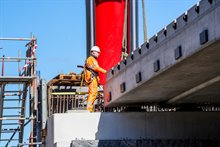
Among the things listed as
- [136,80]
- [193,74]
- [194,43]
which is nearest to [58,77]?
[136,80]

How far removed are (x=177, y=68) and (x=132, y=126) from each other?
495 centimetres

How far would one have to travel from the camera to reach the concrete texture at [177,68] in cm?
1190

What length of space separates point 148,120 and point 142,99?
2.58 ft

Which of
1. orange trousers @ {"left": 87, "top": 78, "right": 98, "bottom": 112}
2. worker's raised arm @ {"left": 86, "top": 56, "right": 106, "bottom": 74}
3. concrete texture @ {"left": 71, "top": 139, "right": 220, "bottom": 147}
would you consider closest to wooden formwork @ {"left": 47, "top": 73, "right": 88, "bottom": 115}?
orange trousers @ {"left": 87, "top": 78, "right": 98, "bottom": 112}

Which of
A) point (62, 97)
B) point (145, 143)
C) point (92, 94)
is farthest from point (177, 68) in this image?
point (62, 97)

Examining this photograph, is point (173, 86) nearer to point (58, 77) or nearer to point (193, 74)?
point (193, 74)

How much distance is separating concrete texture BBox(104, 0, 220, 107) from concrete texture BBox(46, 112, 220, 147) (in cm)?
52

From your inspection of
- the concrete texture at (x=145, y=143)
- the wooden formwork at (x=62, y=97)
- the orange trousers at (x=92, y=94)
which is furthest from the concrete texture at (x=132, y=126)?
the wooden formwork at (x=62, y=97)

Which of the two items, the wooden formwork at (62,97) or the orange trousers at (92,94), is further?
the wooden formwork at (62,97)

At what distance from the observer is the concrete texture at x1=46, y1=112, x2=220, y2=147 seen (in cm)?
1759

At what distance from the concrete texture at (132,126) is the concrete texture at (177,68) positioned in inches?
20.4

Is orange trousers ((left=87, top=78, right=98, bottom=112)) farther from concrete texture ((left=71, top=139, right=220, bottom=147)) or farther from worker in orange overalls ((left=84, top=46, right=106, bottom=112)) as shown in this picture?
concrete texture ((left=71, top=139, right=220, bottom=147))

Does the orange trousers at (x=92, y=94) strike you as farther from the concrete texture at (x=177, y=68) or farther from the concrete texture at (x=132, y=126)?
the concrete texture at (x=132, y=126)

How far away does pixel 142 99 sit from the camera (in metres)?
18.0
